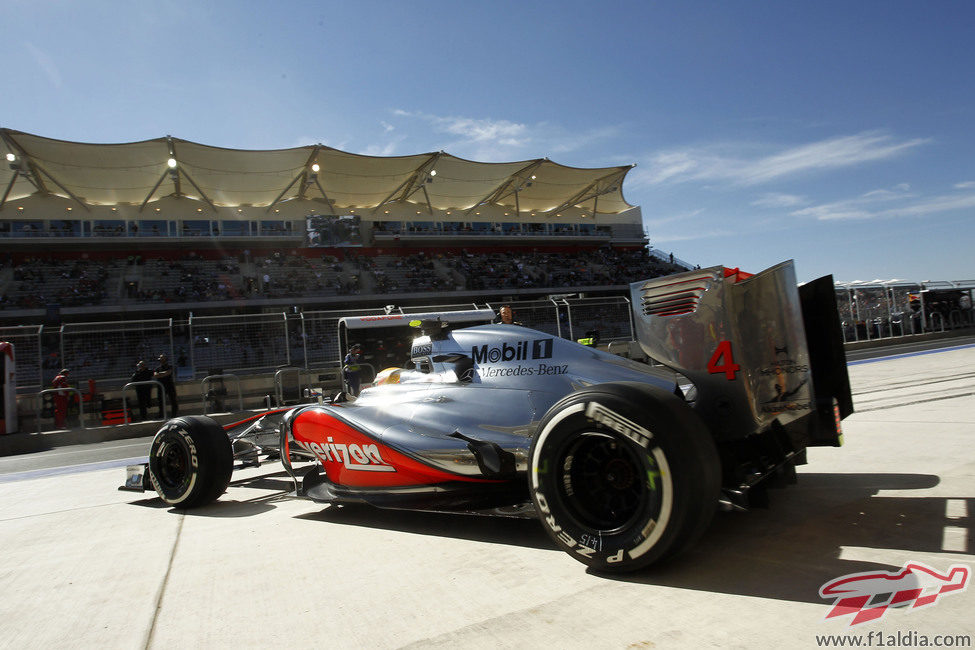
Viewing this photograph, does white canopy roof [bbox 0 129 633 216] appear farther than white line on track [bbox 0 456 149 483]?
Yes

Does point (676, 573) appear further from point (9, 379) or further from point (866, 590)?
point (9, 379)

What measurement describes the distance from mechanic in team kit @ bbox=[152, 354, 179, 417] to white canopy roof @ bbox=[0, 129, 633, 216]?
23.0m

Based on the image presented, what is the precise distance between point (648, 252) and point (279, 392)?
4365cm

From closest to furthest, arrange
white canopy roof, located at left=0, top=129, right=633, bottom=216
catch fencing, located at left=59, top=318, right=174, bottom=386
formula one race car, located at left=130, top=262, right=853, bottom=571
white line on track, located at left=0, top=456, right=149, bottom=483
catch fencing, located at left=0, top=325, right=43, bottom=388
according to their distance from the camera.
→ formula one race car, located at left=130, top=262, right=853, bottom=571
white line on track, located at left=0, top=456, right=149, bottom=483
catch fencing, located at left=0, top=325, right=43, bottom=388
catch fencing, located at left=59, top=318, right=174, bottom=386
white canopy roof, located at left=0, top=129, right=633, bottom=216

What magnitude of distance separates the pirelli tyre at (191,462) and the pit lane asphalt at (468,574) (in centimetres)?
18

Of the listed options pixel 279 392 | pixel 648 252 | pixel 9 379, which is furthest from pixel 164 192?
pixel 648 252

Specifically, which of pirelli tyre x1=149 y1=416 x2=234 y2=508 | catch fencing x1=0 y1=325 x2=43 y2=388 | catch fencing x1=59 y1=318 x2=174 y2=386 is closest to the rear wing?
pirelli tyre x1=149 y1=416 x2=234 y2=508

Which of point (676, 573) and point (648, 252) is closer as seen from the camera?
point (676, 573)

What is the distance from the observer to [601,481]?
2.71 m

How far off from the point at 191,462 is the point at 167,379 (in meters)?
10.5

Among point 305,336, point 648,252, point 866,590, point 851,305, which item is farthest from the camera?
point 648,252

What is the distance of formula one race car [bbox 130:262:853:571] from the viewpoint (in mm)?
2475

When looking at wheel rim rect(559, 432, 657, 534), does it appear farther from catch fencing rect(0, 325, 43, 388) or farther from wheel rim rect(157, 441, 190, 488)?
catch fencing rect(0, 325, 43, 388)

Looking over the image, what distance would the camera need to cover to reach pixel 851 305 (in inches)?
910
